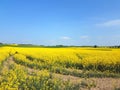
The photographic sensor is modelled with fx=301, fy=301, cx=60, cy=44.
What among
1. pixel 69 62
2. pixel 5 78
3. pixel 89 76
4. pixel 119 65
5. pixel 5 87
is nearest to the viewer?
pixel 5 87

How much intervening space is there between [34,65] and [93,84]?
367 inches

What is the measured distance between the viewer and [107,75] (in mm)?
18703

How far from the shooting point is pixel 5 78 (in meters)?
13.8

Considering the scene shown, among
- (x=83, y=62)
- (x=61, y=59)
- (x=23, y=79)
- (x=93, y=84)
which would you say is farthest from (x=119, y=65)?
(x=23, y=79)

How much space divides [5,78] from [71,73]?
21.7 ft

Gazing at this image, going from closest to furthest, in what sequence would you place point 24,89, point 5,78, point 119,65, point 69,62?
point 24,89 → point 5,78 → point 119,65 → point 69,62

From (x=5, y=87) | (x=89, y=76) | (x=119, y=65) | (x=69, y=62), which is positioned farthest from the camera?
(x=69, y=62)

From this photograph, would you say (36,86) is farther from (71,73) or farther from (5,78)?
(71,73)

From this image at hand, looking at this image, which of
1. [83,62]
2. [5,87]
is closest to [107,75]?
[83,62]

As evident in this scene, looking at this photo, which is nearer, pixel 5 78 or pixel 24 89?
pixel 24 89

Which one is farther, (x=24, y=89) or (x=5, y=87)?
(x=24, y=89)

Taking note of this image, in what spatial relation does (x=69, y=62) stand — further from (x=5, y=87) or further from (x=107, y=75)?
(x=5, y=87)

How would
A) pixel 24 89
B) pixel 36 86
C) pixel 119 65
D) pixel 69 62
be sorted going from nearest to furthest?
pixel 24 89 < pixel 36 86 < pixel 119 65 < pixel 69 62

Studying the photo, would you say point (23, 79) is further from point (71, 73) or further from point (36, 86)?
point (71, 73)
